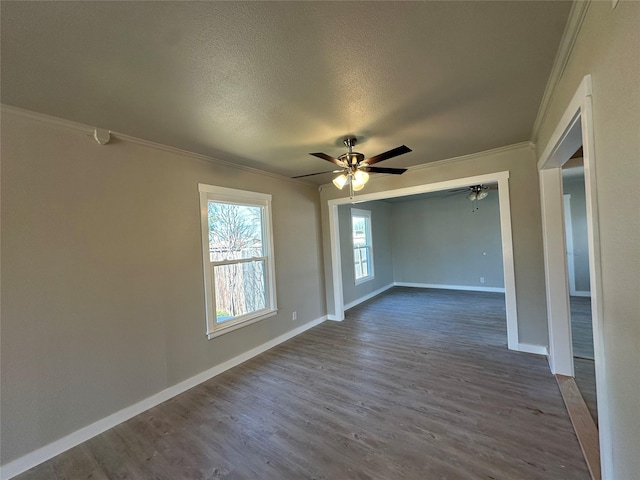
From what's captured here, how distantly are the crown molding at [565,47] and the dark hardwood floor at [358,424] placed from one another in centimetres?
249

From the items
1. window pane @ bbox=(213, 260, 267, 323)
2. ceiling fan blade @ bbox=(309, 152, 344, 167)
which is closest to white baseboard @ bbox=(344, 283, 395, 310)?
window pane @ bbox=(213, 260, 267, 323)

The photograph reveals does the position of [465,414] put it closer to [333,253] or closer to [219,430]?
[219,430]

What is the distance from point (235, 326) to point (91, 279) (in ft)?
5.31

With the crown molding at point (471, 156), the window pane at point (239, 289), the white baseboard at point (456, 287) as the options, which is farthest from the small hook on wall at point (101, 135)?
the white baseboard at point (456, 287)

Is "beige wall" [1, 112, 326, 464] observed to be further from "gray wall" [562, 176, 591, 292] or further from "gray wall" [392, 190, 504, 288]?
"gray wall" [562, 176, 591, 292]

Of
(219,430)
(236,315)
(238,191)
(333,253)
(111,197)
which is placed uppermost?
(238,191)

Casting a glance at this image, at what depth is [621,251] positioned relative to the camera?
107 centimetres

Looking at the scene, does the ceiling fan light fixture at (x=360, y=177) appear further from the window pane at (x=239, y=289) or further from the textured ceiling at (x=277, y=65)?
the window pane at (x=239, y=289)

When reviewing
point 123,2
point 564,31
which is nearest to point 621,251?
point 564,31

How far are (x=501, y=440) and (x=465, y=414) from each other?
1.03 feet

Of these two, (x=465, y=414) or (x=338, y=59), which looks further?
(x=465, y=414)

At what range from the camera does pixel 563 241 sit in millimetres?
2709

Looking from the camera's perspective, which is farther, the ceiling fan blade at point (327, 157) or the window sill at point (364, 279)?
the window sill at point (364, 279)

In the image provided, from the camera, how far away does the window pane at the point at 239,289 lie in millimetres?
3346
